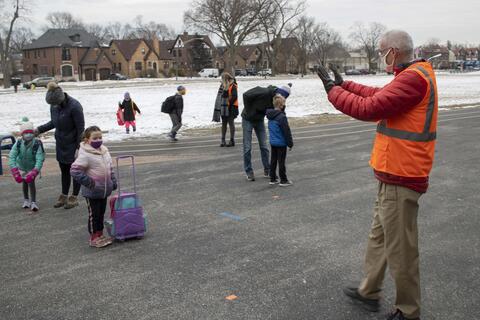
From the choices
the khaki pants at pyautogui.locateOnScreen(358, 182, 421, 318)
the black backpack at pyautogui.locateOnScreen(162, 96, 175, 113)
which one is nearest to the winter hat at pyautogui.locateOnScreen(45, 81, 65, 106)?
the khaki pants at pyautogui.locateOnScreen(358, 182, 421, 318)

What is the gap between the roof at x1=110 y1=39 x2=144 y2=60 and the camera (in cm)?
9088

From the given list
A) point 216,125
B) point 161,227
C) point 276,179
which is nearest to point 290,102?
point 216,125

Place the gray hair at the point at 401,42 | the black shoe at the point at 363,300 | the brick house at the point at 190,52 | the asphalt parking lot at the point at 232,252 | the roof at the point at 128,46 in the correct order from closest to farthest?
the gray hair at the point at 401,42 → the black shoe at the point at 363,300 → the asphalt parking lot at the point at 232,252 → the brick house at the point at 190,52 → the roof at the point at 128,46

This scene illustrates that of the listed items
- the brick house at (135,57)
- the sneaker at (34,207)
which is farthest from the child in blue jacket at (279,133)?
the brick house at (135,57)

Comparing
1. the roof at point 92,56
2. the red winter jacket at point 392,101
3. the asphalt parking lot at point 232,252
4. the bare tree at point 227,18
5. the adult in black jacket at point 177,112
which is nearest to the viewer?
the red winter jacket at point 392,101

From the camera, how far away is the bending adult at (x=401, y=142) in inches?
135

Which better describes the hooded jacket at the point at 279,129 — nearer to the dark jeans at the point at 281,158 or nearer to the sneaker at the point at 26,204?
the dark jeans at the point at 281,158

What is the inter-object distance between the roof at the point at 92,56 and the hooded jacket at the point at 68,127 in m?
82.5

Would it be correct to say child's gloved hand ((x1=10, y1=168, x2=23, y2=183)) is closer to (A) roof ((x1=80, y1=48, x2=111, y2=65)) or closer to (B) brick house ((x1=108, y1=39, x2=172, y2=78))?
(A) roof ((x1=80, y1=48, x2=111, y2=65))

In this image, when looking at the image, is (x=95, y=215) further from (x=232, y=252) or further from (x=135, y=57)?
(x=135, y=57)

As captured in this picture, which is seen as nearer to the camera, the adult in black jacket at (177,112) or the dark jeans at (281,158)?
the dark jeans at (281,158)

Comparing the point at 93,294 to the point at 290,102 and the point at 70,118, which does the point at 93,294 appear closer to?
the point at 70,118

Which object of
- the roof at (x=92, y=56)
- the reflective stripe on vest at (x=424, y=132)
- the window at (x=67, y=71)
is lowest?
the reflective stripe on vest at (x=424, y=132)

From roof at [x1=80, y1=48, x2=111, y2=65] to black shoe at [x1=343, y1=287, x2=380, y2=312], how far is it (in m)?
86.8
